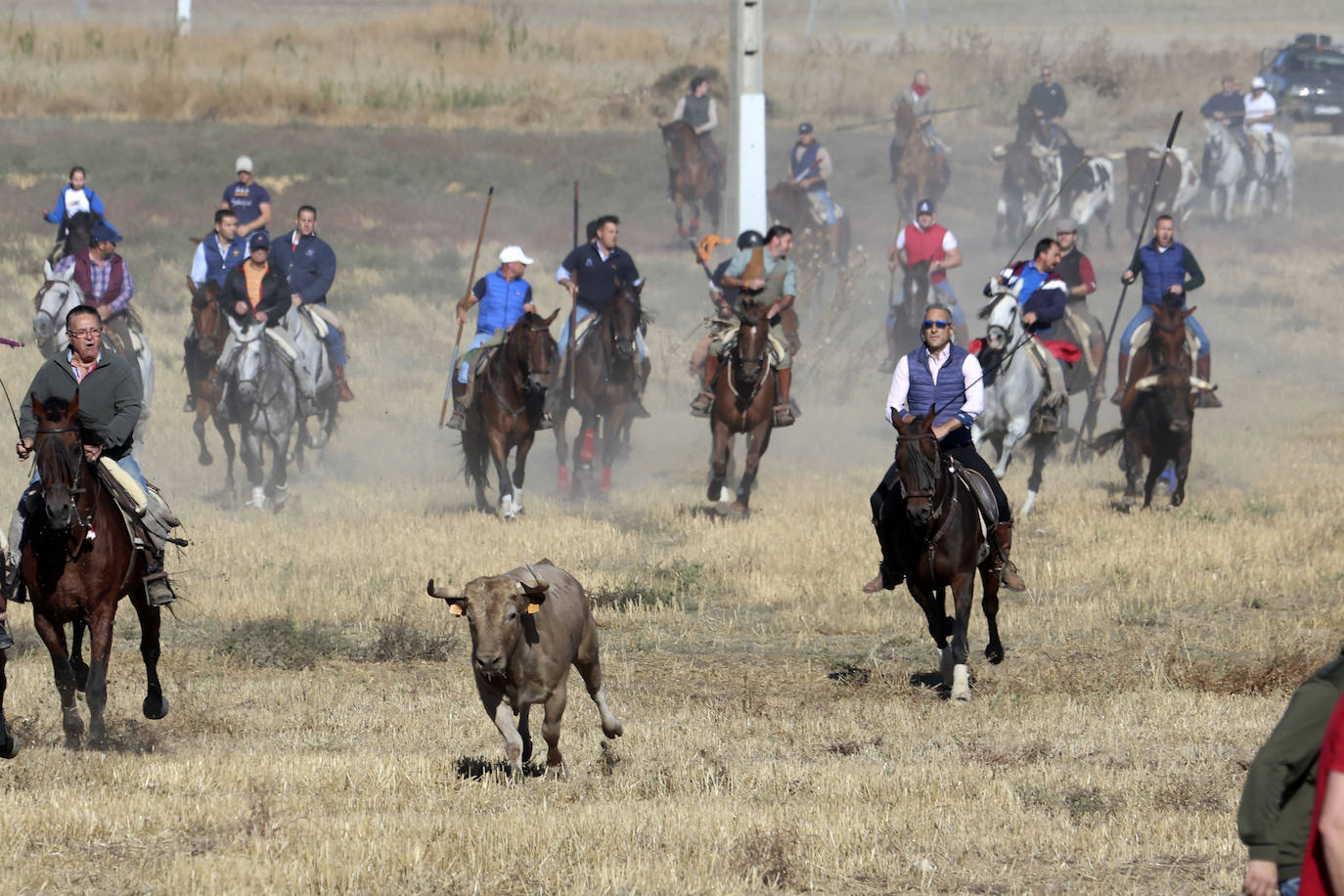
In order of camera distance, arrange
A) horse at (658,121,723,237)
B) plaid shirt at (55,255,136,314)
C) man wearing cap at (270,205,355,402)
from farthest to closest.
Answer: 1. horse at (658,121,723,237)
2. man wearing cap at (270,205,355,402)
3. plaid shirt at (55,255,136,314)

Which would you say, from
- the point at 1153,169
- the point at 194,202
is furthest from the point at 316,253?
the point at 1153,169

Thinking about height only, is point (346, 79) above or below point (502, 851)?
above

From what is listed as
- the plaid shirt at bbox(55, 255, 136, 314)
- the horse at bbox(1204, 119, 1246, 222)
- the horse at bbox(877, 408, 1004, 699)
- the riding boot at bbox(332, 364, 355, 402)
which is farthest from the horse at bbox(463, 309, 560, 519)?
the horse at bbox(1204, 119, 1246, 222)

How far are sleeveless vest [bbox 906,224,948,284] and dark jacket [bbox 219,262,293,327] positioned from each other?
8362 millimetres

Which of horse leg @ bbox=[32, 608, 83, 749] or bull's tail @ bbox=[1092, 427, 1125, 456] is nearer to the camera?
horse leg @ bbox=[32, 608, 83, 749]

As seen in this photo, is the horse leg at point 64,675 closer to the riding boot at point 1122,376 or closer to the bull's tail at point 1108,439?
the bull's tail at point 1108,439

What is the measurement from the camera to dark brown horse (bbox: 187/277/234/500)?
19.7m

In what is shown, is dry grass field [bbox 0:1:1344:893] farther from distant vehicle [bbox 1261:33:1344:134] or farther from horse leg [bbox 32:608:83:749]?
distant vehicle [bbox 1261:33:1344:134]

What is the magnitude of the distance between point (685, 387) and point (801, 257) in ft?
12.7

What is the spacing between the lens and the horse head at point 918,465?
10812mm

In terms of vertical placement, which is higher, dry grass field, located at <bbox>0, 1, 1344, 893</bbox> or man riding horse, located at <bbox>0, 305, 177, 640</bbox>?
man riding horse, located at <bbox>0, 305, 177, 640</bbox>

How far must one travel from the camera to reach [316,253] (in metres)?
21.0

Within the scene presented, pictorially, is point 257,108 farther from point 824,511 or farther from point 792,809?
point 792,809

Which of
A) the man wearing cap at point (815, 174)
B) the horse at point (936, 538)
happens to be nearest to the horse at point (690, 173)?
the man wearing cap at point (815, 174)
